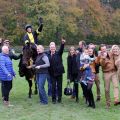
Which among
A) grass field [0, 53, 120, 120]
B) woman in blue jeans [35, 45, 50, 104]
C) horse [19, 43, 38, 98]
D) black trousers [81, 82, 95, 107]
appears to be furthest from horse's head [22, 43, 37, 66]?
black trousers [81, 82, 95, 107]

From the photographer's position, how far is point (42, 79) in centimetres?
1252

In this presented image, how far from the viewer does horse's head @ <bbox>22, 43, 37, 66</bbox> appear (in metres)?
13.3

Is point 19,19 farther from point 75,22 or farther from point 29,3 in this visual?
point 75,22

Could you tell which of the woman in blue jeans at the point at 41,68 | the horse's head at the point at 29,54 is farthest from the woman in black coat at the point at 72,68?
the horse's head at the point at 29,54

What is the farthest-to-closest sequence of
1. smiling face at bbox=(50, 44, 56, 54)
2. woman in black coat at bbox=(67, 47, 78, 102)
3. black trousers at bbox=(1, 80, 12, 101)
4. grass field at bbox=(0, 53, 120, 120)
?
woman in black coat at bbox=(67, 47, 78, 102), smiling face at bbox=(50, 44, 56, 54), black trousers at bbox=(1, 80, 12, 101), grass field at bbox=(0, 53, 120, 120)

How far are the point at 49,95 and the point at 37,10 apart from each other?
4344cm

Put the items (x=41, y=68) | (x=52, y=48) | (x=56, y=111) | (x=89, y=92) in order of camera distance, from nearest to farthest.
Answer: (x=56, y=111) → (x=89, y=92) → (x=41, y=68) → (x=52, y=48)

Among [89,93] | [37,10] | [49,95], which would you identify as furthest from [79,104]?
[37,10]

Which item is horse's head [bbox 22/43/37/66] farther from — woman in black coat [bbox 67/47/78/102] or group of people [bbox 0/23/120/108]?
woman in black coat [bbox 67/47/78/102]

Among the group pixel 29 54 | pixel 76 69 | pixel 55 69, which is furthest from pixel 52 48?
pixel 76 69

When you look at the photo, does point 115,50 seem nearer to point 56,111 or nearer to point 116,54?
point 116,54

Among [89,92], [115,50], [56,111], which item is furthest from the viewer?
[115,50]

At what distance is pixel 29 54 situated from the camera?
13328 mm

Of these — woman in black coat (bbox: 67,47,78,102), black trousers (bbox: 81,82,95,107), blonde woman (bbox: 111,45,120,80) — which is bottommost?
black trousers (bbox: 81,82,95,107)
